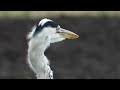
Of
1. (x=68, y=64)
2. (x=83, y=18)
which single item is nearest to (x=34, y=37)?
(x=68, y=64)

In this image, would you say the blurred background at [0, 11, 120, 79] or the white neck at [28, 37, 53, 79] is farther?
the blurred background at [0, 11, 120, 79]

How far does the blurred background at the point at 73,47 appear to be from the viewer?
6.06m

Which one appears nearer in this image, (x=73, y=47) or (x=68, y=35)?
(x=68, y=35)

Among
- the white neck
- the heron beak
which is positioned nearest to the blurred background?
the white neck

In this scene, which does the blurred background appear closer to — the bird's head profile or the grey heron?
the grey heron

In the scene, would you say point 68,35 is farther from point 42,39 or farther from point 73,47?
point 73,47

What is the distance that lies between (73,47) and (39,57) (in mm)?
4188

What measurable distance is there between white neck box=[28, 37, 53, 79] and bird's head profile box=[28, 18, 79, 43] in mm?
32

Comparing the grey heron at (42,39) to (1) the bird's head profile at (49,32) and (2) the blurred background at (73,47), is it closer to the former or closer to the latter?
(1) the bird's head profile at (49,32)

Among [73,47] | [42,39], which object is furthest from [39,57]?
[73,47]

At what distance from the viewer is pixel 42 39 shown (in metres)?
2.77

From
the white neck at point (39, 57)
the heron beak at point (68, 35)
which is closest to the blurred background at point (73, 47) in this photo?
the white neck at point (39, 57)

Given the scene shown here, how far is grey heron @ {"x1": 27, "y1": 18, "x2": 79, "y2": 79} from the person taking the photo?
2.69 m

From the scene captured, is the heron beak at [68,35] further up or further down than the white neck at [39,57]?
further up
